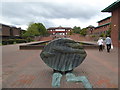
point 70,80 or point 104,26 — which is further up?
point 104,26

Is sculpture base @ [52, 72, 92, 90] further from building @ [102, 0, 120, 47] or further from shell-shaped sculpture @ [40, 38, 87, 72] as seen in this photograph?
building @ [102, 0, 120, 47]

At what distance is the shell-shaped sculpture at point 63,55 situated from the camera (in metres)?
5.99

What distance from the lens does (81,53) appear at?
20.1ft

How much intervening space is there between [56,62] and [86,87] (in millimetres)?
1798

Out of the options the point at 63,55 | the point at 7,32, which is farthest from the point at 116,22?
the point at 7,32

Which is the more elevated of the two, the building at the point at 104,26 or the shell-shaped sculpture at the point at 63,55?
the building at the point at 104,26

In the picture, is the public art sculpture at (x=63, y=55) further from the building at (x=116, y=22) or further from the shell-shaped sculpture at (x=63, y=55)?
the building at (x=116, y=22)

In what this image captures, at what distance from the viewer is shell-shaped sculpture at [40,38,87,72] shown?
19.7 ft

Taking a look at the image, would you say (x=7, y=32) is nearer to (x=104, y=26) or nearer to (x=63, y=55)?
(x=104, y=26)

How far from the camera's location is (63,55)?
19.7ft

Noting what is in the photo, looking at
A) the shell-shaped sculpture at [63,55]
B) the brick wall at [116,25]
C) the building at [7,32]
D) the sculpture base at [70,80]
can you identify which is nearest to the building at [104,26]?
the brick wall at [116,25]

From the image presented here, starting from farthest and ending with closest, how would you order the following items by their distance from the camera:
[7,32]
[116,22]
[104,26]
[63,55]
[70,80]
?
[104,26]
[7,32]
[116,22]
[63,55]
[70,80]

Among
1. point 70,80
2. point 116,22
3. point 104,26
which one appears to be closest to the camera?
point 70,80

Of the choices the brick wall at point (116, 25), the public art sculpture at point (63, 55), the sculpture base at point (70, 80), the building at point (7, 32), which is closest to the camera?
the sculpture base at point (70, 80)
